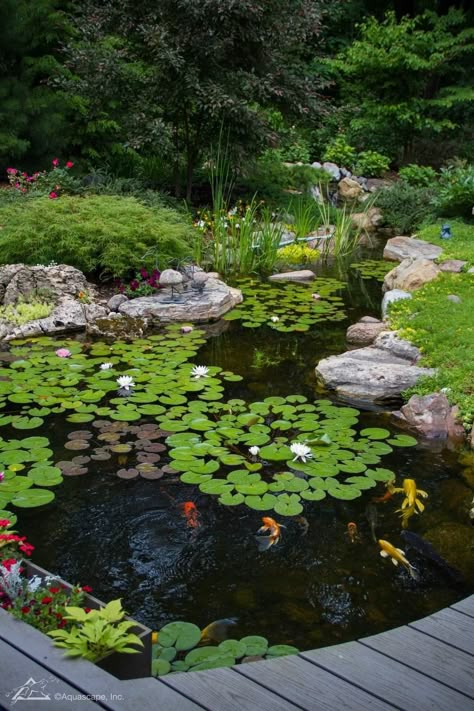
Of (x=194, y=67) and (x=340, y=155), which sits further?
(x=340, y=155)

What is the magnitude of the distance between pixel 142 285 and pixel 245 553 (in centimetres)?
380

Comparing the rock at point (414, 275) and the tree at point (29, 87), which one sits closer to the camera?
the rock at point (414, 275)

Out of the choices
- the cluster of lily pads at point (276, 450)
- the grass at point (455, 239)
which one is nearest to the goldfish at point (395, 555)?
the cluster of lily pads at point (276, 450)

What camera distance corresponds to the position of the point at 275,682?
1.72 metres

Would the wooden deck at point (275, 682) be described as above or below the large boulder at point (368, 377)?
above

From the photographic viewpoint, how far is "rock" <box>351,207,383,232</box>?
34.7 ft

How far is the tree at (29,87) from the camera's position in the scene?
961 cm

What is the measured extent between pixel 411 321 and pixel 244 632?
11.0 ft

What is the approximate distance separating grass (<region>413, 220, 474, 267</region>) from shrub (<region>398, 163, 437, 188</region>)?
2.55 metres

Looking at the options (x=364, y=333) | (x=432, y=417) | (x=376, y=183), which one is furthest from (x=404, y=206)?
(x=432, y=417)

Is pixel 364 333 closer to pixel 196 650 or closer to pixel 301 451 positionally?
pixel 301 451

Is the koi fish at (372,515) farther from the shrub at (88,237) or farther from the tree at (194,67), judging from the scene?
the tree at (194,67)

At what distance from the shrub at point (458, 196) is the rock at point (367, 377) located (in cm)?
588

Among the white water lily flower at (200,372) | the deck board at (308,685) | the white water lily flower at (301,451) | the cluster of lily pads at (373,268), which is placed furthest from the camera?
the cluster of lily pads at (373,268)
